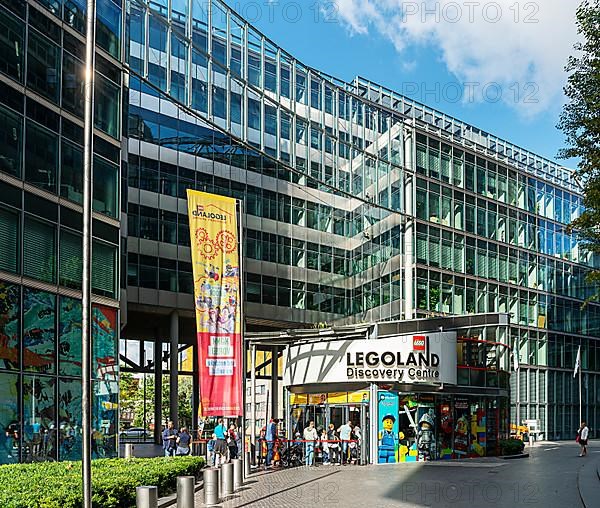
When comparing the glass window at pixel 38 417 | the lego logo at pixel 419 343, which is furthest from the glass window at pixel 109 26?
the lego logo at pixel 419 343

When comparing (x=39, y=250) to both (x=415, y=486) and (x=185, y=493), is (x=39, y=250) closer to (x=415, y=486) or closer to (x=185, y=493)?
(x=185, y=493)

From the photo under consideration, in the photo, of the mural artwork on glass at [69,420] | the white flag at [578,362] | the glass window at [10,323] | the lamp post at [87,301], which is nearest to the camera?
the lamp post at [87,301]

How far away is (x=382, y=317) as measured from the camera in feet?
192

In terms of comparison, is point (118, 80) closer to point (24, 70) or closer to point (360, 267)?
point (24, 70)

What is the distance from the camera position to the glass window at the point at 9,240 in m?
25.7

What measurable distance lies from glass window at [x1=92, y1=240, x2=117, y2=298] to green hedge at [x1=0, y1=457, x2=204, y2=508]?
28.3ft

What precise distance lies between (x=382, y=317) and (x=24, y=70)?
3565cm

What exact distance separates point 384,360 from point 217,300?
1022 centimetres

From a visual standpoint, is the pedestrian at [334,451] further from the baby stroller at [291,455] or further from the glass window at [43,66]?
the glass window at [43,66]

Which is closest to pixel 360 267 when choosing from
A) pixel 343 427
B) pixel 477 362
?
pixel 477 362

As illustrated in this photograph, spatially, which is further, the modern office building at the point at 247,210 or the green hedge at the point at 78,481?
the modern office building at the point at 247,210

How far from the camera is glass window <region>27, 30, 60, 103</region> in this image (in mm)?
27458

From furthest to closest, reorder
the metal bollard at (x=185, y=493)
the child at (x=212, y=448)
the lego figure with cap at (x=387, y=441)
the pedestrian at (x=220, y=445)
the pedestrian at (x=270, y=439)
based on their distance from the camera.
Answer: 1. the lego figure with cap at (x=387, y=441)
2. the pedestrian at (x=270, y=439)
3. the child at (x=212, y=448)
4. the pedestrian at (x=220, y=445)
5. the metal bollard at (x=185, y=493)

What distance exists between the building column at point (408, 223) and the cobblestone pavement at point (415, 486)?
2384 centimetres
